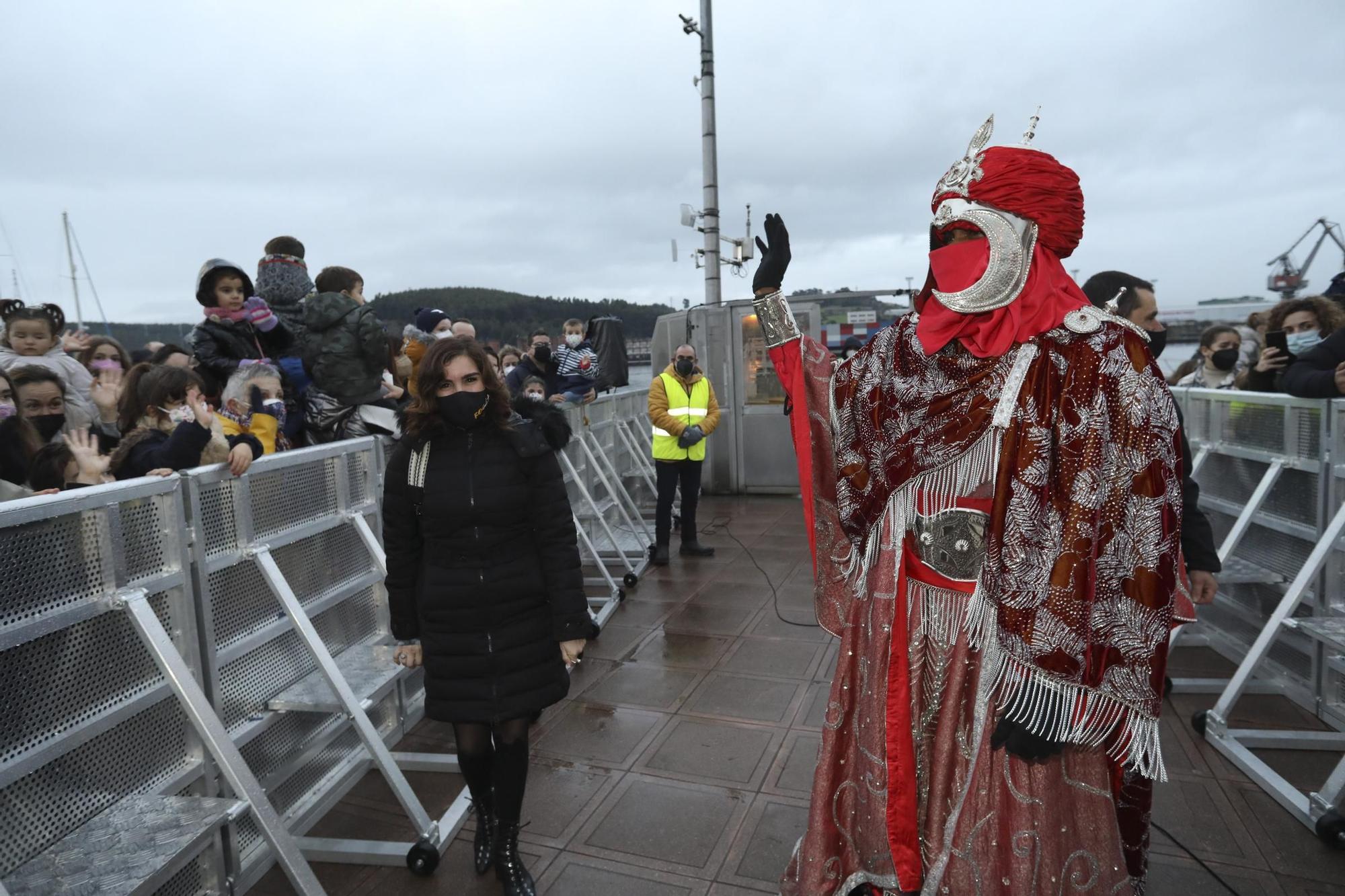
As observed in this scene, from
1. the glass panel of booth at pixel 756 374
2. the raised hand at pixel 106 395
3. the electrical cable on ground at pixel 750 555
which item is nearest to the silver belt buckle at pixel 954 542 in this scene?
the electrical cable on ground at pixel 750 555

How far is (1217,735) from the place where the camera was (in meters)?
3.44

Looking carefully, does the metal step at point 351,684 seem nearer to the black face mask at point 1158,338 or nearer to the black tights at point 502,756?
the black tights at point 502,756

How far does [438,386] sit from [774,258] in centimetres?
112

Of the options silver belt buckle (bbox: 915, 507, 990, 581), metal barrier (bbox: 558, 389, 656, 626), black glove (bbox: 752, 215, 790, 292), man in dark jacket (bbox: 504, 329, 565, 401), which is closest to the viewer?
silver belt buckle (bbox: 915, 507, 990, 581)

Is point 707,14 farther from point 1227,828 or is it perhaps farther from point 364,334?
point 1227,828

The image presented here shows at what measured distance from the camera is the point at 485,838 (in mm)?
2789

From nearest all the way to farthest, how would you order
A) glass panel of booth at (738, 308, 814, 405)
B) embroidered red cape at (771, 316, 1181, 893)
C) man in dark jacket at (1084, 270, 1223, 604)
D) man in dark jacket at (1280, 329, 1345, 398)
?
embroidered red cape at (771, 316, 1181, 893) < man in dark jacket at (1084, 270, 1223, 604) < man in dark jacket at (1280, 329, 1345, 398) < glass panel of booth at (738, 308, 814, 405)

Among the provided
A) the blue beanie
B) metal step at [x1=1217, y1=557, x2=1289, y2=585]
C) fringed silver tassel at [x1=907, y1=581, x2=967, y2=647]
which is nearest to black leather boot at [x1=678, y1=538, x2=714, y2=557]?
the blue beanie

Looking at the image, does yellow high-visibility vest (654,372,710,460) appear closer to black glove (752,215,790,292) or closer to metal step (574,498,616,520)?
metal step (574,498,616,520)

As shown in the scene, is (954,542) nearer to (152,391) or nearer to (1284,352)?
(152,391)

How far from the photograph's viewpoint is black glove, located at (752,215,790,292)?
235cm

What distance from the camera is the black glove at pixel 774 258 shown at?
2.35 m

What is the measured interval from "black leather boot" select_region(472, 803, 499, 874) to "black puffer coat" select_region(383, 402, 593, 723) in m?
0.44

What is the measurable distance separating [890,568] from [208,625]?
2085 millimetres
